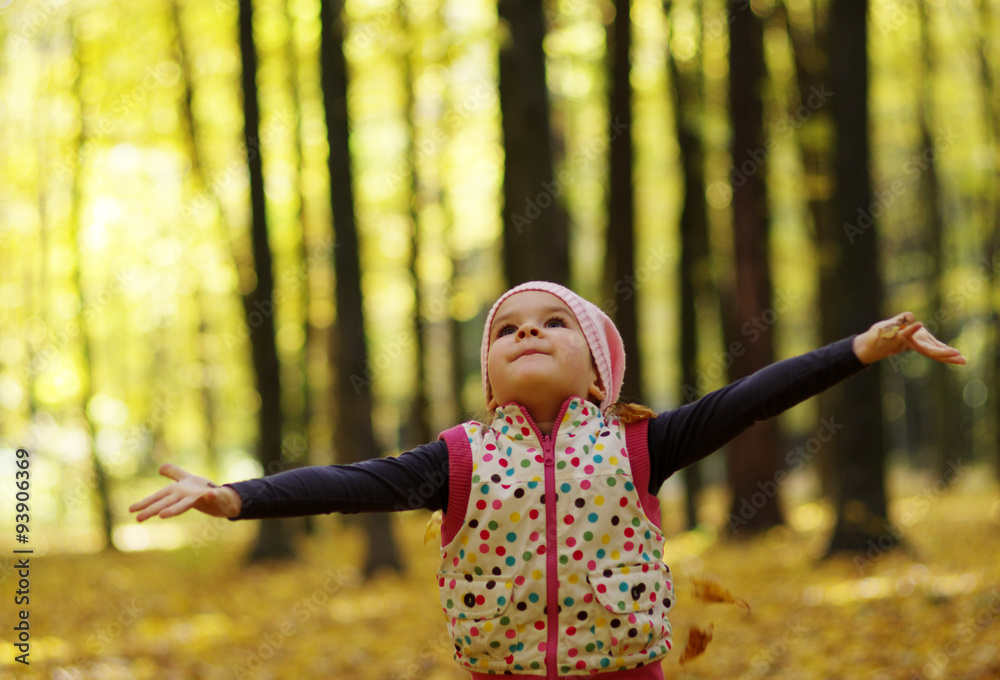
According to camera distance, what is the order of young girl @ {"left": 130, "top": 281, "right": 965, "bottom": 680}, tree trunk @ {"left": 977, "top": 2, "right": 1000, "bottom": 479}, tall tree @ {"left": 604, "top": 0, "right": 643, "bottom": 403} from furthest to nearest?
1. tree trunk @ {"left": 977, "top": 2, "right": 1000, "bottom": 479}
2. tall tree @ {"left": 604, "top": 0, "right": 643, "bottom": 403}
3. young girl @ {"left": 130, "top": 281, "right": 965, "bottom": 680}

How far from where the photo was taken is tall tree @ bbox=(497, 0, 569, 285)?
8773 millimetres

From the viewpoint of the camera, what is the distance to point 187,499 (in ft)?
7.31

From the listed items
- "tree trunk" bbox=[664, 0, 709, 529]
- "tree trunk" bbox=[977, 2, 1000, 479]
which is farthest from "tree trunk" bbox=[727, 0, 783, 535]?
"tree trunk" bbox=[977, 2, 1000, 479]

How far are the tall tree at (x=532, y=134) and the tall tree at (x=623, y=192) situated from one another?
3430 mm

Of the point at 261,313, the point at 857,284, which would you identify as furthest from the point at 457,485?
the point at 261,313

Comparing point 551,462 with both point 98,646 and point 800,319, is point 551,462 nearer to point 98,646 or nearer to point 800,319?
point 98,646

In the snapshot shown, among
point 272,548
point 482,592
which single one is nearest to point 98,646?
point 272,548

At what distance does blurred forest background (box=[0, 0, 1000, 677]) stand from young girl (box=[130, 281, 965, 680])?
583 centimetres

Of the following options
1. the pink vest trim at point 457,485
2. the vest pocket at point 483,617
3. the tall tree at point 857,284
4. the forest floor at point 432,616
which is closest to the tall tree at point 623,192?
the tall tree at point 857,284

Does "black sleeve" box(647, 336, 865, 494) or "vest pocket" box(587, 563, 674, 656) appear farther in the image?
"black sleeve" box(647, 336, 865, 494)

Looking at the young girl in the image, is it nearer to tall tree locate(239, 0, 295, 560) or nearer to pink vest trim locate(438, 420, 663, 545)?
pink vest trim locate(438, 420, 663, 545)

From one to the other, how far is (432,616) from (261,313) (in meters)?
5.76

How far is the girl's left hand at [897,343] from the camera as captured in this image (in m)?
2.52

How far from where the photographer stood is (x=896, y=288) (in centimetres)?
2620
